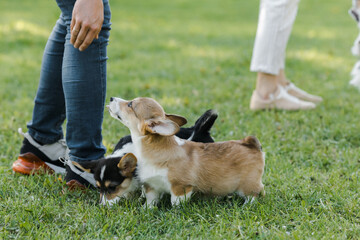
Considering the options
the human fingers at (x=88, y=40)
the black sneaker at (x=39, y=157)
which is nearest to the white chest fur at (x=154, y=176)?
the human fingers at (x=88, y=40)

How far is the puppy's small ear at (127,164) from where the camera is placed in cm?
275

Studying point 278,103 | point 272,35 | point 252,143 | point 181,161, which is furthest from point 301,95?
point 181,161

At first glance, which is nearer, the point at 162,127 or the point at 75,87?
the point at 162,127

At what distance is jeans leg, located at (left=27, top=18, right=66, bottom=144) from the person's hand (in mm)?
476

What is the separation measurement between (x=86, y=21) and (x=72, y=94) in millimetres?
507

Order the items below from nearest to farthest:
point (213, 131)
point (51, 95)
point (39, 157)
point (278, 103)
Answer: point (51, 95), point (39, 157), point (213, 131), point (278, 103)

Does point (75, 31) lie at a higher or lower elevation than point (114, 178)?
higher

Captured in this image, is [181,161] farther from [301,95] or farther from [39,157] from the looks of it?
[301,95]

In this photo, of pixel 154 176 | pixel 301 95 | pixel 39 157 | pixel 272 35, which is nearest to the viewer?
pixel 154 176

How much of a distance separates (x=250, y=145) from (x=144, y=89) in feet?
10.1

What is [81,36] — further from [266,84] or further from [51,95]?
[266,84]

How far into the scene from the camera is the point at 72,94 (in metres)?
2.80

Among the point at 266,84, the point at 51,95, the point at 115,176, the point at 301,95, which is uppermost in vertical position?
the point at 51,95

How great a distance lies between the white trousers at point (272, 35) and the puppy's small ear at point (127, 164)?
2.47m
